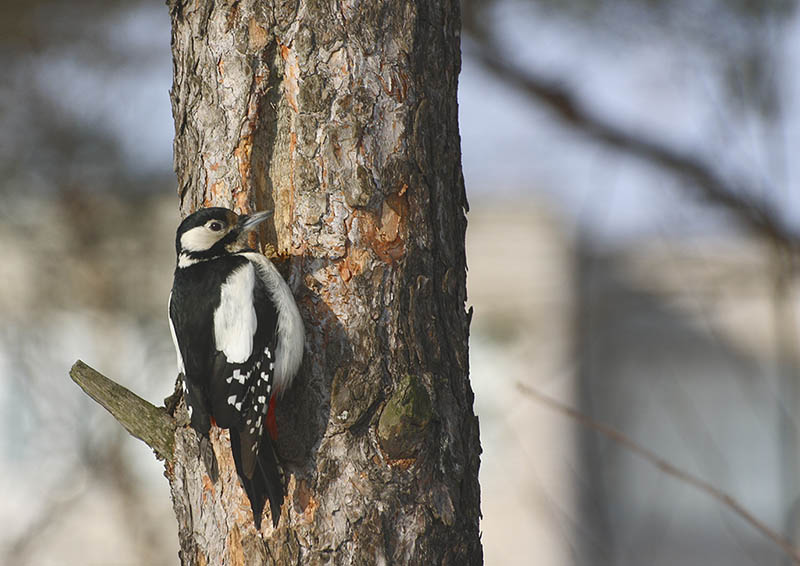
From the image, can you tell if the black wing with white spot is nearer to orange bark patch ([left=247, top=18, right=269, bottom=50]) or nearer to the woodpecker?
the woodpecker

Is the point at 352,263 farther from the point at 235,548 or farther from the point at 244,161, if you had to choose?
the point at 235,548

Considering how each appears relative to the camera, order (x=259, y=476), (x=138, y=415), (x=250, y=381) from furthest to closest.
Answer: (x=138, y=415)
(x=250, y=381)
(x=259, y=476)

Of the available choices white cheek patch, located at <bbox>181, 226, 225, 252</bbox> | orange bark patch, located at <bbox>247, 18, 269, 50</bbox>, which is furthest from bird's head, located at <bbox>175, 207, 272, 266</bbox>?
orange bark patch, located at <bbox>247, 18, 269, 50</bbox>

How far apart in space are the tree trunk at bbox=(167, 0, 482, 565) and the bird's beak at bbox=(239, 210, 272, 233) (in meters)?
0.04

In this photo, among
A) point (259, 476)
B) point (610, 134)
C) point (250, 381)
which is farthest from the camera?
point (610, 134)

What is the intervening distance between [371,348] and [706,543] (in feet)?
21.2

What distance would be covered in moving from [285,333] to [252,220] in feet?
0.82

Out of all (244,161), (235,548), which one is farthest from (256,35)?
(235,548)

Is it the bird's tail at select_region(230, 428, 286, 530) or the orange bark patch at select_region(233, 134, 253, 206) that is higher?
the orange bark patch at select_region(233, 134, 253, 206)

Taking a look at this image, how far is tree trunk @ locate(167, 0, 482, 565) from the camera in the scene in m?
1.59

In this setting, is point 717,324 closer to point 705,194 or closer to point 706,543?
point 706,543

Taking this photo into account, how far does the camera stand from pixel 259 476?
1.60 meters

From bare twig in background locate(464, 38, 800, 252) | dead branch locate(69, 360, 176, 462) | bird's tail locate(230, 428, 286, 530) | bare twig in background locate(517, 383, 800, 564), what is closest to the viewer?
bird's tail locate(230, 428, 286, 530)

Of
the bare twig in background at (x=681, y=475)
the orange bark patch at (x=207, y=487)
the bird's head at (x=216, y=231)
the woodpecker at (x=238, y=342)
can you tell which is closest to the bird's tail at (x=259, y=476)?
the woodpecker at (x=238, y=342)
